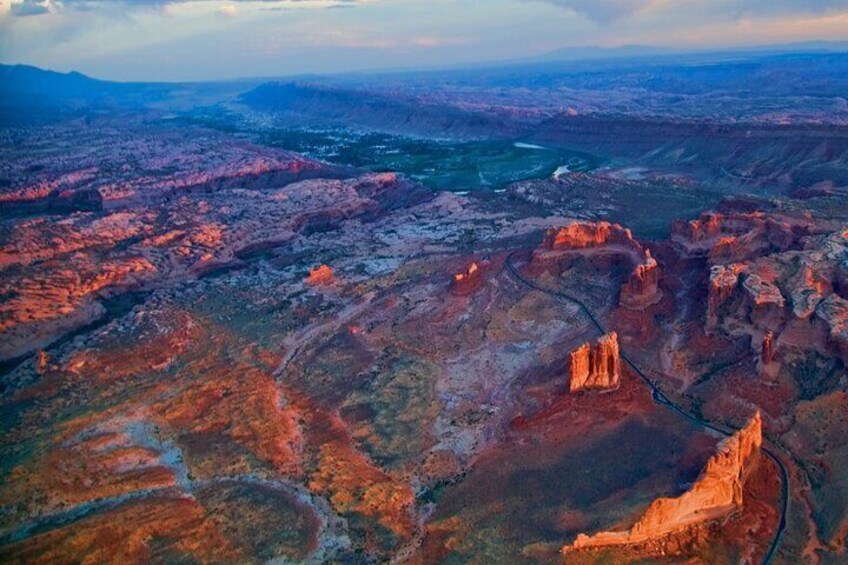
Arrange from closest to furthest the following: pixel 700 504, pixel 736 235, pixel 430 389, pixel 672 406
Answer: pixel 700 504, pixel 672 406, pixel 430 389, pixel 736 235

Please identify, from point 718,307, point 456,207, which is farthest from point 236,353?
point 456,207

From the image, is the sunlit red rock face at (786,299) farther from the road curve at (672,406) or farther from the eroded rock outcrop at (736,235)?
the road curve at (672,406)

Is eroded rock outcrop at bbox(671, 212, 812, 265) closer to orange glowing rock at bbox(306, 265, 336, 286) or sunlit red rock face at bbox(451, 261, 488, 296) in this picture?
sunlit red rock face at bbox(451, 261, 488, 296)

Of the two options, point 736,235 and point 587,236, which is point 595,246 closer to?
point 587,236

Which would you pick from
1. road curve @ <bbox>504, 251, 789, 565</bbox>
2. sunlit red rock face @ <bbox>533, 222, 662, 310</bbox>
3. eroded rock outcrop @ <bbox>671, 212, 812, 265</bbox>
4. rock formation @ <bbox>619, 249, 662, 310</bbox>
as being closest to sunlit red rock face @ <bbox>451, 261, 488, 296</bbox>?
road curve @ <bbox>504, 251, 789, 565</bbox>

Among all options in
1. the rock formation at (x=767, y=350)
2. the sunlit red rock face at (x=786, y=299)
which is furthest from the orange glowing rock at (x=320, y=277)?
the rock formation at (x=767, y=350)

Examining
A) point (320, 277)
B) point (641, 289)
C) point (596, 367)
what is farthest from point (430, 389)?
point (320, 277)

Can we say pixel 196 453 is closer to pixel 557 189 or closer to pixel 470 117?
pixel 557 189
